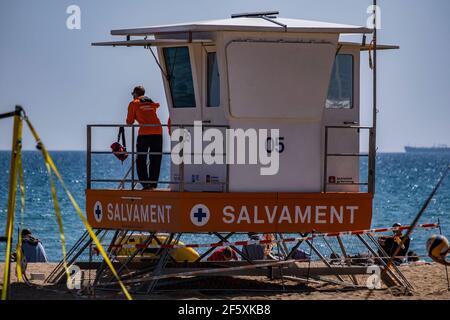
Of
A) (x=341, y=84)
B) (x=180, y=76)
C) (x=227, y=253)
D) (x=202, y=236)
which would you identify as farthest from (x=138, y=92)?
(x=202, y=236)

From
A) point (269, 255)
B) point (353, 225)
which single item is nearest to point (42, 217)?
point (269, 255)

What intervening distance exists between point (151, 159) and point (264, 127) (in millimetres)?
2208

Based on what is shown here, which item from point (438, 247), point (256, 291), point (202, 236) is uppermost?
point (438, 247)

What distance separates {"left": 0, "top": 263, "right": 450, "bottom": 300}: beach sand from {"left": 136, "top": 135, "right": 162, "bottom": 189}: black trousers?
6.33 feet

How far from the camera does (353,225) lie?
23.2 meters

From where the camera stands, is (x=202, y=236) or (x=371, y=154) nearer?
(x=371, y=154)

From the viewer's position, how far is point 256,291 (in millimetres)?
23141

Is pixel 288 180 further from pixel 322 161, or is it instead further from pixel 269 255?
pixel 269 255

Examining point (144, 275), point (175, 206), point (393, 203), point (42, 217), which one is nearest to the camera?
point (175, 206)

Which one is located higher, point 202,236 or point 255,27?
point 255,27

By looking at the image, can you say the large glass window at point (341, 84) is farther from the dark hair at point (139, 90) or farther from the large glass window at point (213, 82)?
the dark hair at point (139, 90)

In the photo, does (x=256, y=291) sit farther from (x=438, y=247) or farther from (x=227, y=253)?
(x=227, y=253)

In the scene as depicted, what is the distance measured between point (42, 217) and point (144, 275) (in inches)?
1616

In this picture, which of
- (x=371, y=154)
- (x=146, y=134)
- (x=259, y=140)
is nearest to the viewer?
(x=259, y=140)
